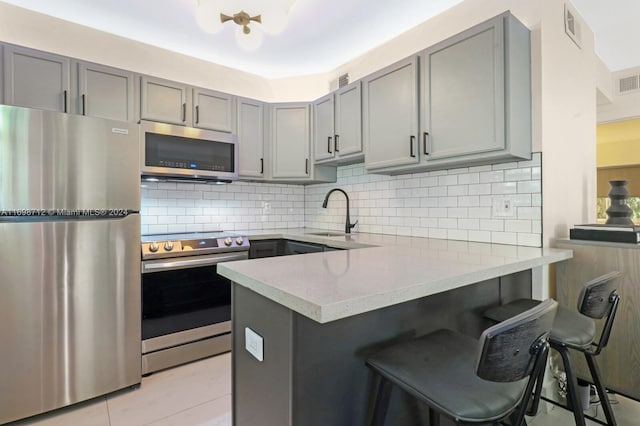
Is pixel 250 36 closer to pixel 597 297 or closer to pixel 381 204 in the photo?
pixel 381 204

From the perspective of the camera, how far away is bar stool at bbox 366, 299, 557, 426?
2.54 feet

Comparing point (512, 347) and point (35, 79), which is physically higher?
point (35, 79)

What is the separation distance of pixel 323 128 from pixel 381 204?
3.01 ft

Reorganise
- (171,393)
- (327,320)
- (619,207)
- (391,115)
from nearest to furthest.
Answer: (327,320)
(619,207)
(171,393)
(391,115)

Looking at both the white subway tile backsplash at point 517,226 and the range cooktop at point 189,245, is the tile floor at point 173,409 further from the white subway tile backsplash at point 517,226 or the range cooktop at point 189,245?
the white subway tile backsplash at point 517,226

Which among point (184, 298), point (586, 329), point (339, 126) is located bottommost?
point (184, 298)

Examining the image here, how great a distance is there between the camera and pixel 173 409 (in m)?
1.86

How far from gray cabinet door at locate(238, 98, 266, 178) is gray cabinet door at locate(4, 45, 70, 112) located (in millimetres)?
1308

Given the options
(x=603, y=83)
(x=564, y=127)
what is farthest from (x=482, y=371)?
(x=603, y=83)

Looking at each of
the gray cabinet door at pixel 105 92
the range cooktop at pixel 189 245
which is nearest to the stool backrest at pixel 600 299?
the range cooktop at pixel 189 245

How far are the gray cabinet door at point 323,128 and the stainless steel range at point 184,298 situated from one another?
1.12 metres

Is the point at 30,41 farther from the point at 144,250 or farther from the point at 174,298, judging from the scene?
the point at 174,298

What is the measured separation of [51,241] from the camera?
1760 millimetres

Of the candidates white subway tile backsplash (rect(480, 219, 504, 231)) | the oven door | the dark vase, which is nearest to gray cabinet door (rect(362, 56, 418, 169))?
white subway tile backsplash (rect(480, 219, 504, 231))
